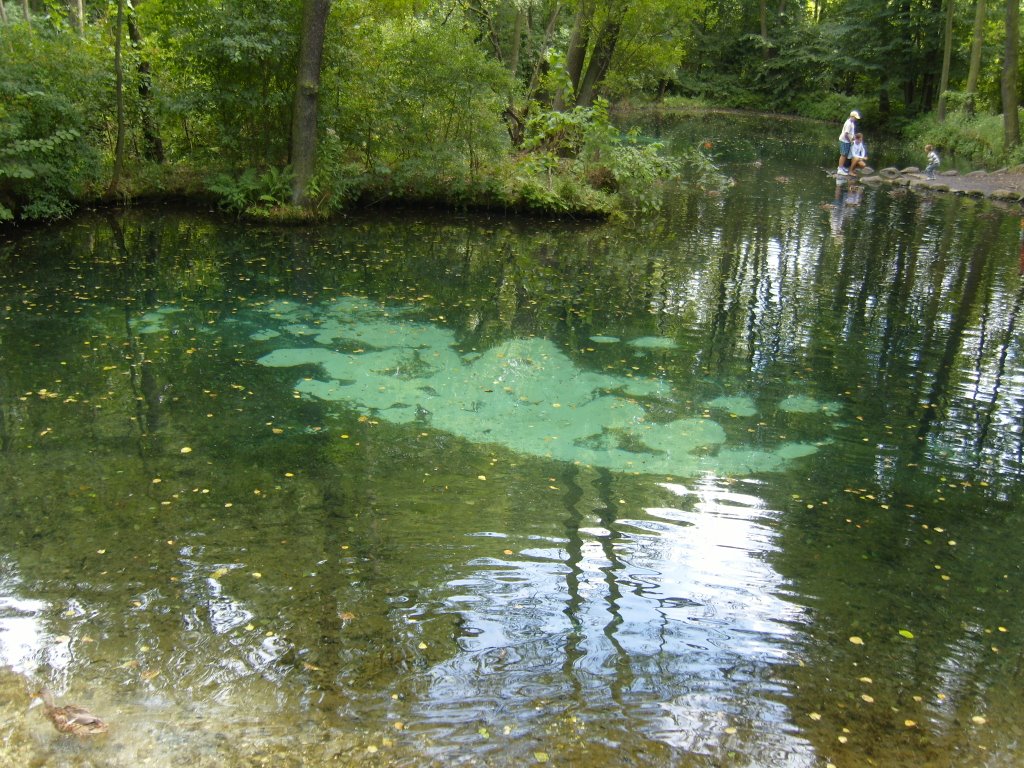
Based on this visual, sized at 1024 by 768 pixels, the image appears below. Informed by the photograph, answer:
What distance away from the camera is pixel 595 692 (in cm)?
411

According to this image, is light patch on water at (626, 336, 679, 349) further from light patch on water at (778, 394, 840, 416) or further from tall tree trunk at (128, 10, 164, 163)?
tall tree trunk at (128, 10, 164, 163)

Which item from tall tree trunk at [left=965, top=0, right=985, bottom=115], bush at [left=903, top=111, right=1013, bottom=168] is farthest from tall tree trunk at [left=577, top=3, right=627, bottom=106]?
tall tree trunk at [left=965, top=0, right=985, bottom=115]

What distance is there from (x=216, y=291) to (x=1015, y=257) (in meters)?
13.2

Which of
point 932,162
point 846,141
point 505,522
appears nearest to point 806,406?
point 505,522

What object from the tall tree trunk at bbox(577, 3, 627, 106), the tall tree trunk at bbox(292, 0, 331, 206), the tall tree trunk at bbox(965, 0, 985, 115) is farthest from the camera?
the tall tree trunk at bbox(965, 0, 985, 115)

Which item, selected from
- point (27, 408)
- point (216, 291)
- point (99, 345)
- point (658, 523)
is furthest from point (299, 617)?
point (216, 291)

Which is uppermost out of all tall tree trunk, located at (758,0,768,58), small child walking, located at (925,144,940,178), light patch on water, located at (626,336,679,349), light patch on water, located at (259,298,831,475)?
tall tree trunk, located at (758,0,768,58)

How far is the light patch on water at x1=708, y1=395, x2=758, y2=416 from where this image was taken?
7.66m

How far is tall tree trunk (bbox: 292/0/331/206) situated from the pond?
455 centimetres

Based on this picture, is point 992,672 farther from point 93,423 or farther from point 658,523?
point 93,423

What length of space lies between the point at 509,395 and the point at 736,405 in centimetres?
215

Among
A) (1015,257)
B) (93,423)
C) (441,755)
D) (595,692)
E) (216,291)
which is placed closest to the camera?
(441,755)

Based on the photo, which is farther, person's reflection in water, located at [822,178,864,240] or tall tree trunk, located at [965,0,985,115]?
tall tree trunk, located at [965,0,985,115]

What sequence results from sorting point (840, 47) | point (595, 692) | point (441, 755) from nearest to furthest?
point (441, 755) < point (595, 692) < point (840, 47)
